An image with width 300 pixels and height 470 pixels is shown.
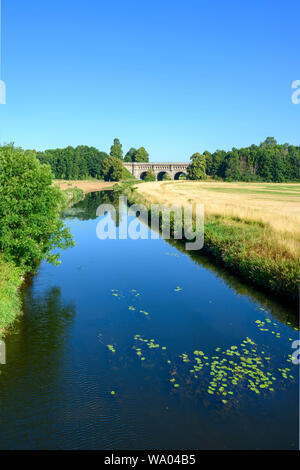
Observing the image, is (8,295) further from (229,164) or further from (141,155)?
(141,155)

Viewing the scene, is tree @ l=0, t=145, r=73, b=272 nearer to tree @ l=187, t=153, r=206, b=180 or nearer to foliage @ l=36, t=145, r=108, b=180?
foliage @ l=36, t=145, r=108, b=180

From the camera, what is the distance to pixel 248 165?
135 metres

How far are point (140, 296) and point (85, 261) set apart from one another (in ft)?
24.2

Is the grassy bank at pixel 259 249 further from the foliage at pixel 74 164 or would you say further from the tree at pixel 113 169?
the foliage at pixel 74 164

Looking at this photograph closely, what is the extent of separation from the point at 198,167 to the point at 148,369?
438 ft

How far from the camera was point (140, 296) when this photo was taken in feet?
54.3

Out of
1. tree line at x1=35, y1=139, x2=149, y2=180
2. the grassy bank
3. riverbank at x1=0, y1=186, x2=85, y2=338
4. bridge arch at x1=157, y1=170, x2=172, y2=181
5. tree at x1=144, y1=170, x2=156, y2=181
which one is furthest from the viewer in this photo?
bridge arch at x1=157, y1=170, x2=172, y2=181

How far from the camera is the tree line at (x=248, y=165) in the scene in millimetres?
125562

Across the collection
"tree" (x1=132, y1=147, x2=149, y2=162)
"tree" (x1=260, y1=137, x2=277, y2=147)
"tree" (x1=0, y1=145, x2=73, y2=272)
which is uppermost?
"tree" (x1=260, y1=137, x2=277, y2=147)

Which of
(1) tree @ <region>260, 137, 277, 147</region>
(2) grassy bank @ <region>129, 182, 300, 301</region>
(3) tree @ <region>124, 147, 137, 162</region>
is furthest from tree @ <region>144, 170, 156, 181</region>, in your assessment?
(2) grassy bank @ <region>129, 182, 300, 301</region>

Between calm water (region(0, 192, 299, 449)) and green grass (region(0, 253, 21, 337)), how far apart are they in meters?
0.47

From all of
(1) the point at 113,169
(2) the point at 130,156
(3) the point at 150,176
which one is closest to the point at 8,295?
(1) the point at 113,169

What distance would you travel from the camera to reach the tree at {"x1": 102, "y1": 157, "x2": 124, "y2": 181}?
126 m
